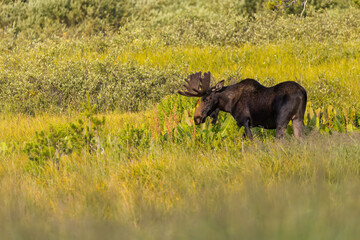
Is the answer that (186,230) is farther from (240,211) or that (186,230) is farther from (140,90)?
(140,90)

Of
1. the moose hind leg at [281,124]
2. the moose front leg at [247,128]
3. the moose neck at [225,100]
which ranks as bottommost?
the moose front leg at [247,128]

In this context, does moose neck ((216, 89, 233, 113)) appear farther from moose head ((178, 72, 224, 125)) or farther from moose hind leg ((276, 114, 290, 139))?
moose hind leg ((276, 114, 290, 139))

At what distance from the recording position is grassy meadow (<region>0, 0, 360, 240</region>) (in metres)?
3.39

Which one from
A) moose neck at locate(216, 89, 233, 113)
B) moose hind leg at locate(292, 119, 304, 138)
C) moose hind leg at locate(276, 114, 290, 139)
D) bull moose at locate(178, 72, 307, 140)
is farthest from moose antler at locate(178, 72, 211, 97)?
moose hind leg at locate(292, 119, 304, 138)

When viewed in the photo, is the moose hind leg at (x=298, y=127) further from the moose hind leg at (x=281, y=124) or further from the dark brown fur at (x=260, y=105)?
the moose hind leg at (x=281, y=124)

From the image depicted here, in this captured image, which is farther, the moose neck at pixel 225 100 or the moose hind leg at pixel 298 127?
the moose neck at pixel 225 100

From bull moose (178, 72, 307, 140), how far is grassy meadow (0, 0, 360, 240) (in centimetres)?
21

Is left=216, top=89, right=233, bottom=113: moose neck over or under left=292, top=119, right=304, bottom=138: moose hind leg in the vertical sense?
over

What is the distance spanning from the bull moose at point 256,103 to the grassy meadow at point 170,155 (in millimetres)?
209

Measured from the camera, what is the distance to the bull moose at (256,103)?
588cm

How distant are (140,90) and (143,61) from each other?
2.76 metres

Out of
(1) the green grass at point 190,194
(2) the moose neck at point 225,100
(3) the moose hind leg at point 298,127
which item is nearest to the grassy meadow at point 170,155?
(1) the green grass at point 190,194

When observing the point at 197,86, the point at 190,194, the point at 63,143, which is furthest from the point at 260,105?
the point at 63,143

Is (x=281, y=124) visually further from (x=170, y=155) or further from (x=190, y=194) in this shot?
(x=190, y=194)
